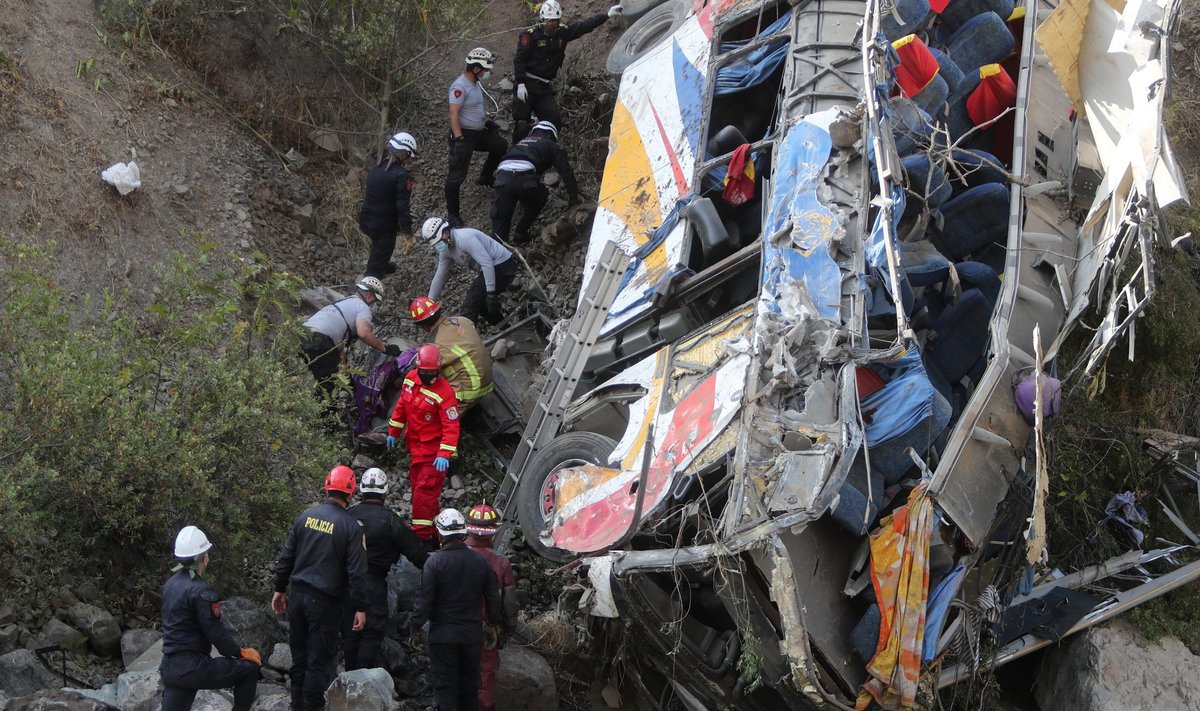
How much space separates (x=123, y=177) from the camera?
401 inches

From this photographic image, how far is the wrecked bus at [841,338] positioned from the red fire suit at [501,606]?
0.31 meters

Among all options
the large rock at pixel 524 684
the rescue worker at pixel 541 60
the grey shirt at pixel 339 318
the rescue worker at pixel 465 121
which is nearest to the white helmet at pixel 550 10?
the rescue worker at pixel 541 60

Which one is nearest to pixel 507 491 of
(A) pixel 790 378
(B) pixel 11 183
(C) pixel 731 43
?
(A) pixel 790 378

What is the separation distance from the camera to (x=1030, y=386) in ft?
21.8

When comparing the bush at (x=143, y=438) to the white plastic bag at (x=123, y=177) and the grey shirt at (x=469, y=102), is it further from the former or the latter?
the grey shirt at (x=469, y=102)

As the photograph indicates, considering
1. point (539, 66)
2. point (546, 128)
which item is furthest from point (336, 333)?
point (539, 66)

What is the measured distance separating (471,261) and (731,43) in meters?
2.59

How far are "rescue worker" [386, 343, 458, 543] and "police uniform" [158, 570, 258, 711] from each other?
7.09 ft

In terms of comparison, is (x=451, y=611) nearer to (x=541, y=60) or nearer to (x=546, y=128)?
(x=546, y=128)

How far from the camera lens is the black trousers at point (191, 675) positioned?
611 centimetres

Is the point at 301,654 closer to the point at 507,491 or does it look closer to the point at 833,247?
the point at 507,491

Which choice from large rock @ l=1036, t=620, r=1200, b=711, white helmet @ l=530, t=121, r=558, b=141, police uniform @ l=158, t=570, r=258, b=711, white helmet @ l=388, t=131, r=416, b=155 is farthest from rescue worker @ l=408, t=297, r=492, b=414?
large rock @ l=1036, t=620, r=1200, b=711

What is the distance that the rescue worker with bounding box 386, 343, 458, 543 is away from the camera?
8266 millimetres

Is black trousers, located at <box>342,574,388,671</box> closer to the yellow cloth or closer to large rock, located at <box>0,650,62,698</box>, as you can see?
large rock, located at <box>0,650,62,698</box>
